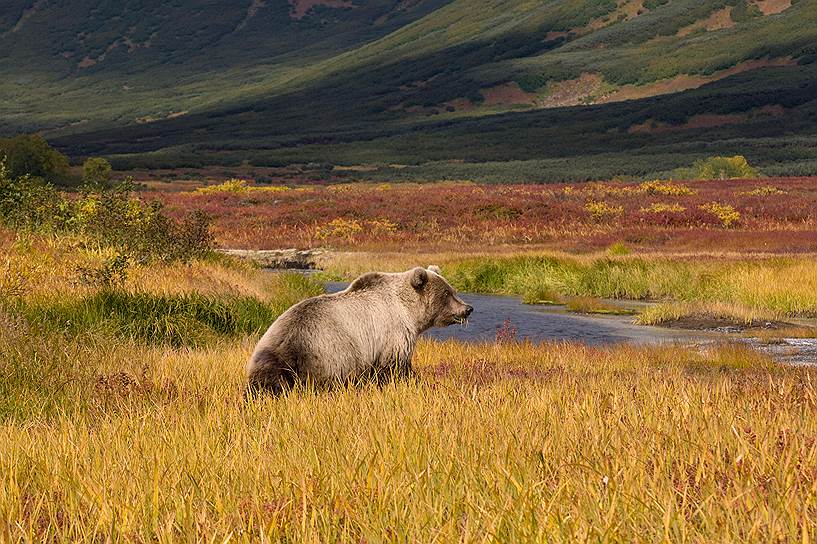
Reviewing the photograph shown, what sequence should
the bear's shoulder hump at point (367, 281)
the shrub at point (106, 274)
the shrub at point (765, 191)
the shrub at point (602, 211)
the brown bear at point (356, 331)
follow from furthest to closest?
the shrub at point (765, 191)
the shrub at point (602, 211)
the shrub at point (106, 274)
the bear's shoulder hump at point (367, 281)
the brown bear at point (356, 331)

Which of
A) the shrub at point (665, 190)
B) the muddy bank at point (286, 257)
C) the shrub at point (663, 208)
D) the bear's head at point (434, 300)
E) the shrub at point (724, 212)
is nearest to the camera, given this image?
the bear's head at point (434, 300)

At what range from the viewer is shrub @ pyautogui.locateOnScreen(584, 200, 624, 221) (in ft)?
159

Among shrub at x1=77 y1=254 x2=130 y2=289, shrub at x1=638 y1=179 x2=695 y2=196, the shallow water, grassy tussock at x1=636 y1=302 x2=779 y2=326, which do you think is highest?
shrub at x1=77 y1=254 x2=130 y2=289

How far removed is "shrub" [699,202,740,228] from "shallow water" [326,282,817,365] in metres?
22.7

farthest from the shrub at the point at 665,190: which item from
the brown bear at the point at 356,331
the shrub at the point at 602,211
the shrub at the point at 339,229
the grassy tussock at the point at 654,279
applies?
the brown bear at the point at 356,331

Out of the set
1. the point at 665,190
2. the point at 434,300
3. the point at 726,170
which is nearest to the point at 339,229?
the point at 665,190

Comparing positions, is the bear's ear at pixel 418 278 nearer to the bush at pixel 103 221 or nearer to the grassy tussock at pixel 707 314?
the bush at pixel 103 221

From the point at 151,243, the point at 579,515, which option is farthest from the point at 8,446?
the point at 151,243

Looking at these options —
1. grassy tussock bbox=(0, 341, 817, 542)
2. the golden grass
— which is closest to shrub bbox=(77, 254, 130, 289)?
grassy tussock bbox=(0, 341, 817, 542)

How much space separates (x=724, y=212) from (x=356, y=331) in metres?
42.8

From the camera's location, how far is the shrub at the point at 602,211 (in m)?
48.5

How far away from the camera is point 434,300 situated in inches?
364

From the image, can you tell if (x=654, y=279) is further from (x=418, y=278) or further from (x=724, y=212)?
(x=724, y=212)

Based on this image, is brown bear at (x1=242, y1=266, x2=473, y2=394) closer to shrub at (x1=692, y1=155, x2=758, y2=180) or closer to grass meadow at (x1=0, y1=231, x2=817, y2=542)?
grass meadow at (x1=0, y1=231, x2=817, y2=542)
